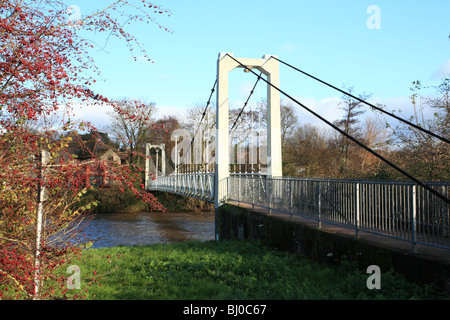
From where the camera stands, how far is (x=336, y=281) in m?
4.48

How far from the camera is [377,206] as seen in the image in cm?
482

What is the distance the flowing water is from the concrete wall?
18.2ft

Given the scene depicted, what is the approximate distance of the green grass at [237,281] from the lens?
3911mm

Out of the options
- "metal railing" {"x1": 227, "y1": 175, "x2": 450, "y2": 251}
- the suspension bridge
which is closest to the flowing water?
the suspension bridge

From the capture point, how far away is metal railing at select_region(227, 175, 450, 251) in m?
4.03

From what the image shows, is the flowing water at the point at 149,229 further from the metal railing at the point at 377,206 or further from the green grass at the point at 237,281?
the metal railing at the point at 377,206

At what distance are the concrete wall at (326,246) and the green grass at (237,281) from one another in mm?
131

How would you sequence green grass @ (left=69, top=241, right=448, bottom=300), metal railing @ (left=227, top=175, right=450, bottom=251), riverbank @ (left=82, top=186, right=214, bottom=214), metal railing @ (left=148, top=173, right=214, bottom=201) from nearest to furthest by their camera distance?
green grass @ (left=69, top=241, right=448, bottom=300) → metal railing @ (left=227, top=175, right=450, bottom=251) → metal railing @ (left=148, top=173, right=214, bottom=201) → riverbank @ (left=82, top=186, right=214, bottom=214)

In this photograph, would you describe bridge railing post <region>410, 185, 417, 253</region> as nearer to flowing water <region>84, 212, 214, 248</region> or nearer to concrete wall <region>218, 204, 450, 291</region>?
concrete wall <region>218, 204, 450, 291</region>

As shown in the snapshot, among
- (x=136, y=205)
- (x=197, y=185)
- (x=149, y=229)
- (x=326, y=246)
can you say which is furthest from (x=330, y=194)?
(x=136, y=205)

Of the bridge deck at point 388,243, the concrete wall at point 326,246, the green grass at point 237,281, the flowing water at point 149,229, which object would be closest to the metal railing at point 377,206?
the bridge deck at point 388,243

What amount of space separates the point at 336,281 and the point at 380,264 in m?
0.53
